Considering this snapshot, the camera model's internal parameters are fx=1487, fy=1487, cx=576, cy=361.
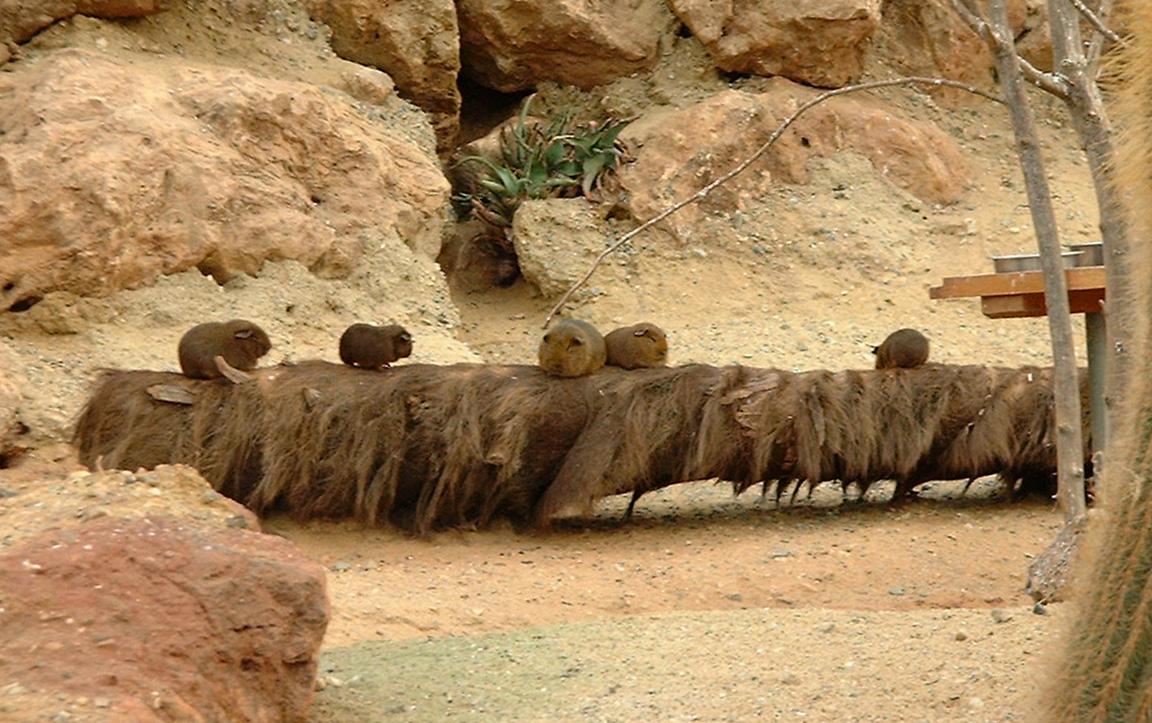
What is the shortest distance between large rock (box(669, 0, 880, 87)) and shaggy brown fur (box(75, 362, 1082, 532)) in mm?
4145

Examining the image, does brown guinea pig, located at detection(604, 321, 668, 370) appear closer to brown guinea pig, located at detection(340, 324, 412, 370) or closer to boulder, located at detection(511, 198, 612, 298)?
brown guinea pig, located at detection(340, 324, 412, 370)

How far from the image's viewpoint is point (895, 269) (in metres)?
9.33

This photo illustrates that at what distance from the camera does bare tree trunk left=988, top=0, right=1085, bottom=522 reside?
175 inches

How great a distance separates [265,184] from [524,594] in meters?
3.55

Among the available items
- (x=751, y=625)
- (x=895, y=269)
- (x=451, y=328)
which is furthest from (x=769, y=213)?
(x=751, y=625)

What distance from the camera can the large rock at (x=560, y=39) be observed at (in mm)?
9883

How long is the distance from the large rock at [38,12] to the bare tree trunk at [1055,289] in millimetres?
5161

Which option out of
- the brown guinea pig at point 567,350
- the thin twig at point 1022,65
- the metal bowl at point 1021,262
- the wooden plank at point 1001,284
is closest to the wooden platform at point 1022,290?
the wooden plank at point 1001,284

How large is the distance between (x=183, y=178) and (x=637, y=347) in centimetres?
269

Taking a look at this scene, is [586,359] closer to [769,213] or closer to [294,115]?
[294,115]

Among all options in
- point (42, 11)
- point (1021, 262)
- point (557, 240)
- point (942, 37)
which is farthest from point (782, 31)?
point (1021, 262)

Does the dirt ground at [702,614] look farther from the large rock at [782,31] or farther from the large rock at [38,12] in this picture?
the large rock at [782,31]

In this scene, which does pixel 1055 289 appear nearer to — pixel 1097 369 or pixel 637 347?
pixel 1097 369

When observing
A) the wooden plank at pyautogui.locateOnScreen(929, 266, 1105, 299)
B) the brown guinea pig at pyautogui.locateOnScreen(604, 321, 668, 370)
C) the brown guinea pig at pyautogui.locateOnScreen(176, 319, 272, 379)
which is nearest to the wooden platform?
the wooden plank at pyautogui.locateOnScreen(929, 266, 1105, 299)
